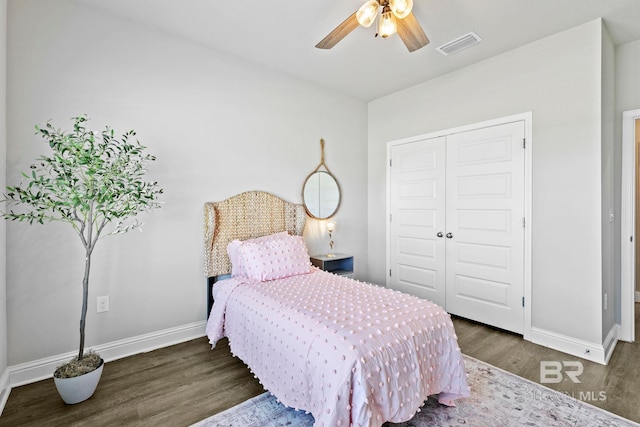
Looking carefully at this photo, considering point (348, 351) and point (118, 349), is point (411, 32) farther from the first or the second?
point (118, 349)

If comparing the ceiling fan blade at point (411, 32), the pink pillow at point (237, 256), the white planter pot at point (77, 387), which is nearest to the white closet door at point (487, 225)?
the ceiling fan blade at point (411, 32)

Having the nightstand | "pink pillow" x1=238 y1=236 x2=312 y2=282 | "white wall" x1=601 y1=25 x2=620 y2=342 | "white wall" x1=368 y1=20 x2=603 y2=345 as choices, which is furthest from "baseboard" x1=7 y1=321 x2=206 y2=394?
"white wall" x1=601 y1=25 x2=620 y2=342

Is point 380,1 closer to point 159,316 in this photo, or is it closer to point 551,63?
point 551,63

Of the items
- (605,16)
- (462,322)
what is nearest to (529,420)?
(462,322)

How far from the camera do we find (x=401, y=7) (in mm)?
1815

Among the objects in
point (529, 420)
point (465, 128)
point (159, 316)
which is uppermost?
point (465, 128)

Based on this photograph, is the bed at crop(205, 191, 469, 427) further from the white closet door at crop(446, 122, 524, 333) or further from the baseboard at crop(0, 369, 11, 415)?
the white closet door at crop(446, 122, 524, 333)

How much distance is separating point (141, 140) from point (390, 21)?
2.15m

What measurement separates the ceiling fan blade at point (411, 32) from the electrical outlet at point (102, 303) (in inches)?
117

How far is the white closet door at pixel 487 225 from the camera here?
296 cm

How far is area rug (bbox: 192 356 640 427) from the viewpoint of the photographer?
1744mm

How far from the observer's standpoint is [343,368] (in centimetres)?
Result: 142

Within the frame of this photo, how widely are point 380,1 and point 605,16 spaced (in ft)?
6.50

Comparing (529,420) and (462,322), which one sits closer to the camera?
(529,420)
